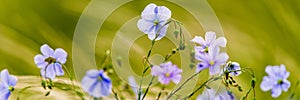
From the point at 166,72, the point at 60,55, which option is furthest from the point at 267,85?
the point at 60,55

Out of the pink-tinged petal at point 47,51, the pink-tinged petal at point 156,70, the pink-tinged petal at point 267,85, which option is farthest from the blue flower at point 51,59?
the pink-tinged petal at point 267,85

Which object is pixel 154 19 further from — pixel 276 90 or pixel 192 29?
pixel 192 29

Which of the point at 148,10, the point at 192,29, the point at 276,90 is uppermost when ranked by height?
the point at 192,29

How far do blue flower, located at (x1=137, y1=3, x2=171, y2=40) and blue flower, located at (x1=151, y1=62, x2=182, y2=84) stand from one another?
5 cm

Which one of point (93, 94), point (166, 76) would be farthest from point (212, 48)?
point (93, 94)

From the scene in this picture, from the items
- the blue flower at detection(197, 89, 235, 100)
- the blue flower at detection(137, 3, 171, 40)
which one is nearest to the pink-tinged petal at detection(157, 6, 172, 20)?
the blue flower at detection(137, 3, 171, 40)

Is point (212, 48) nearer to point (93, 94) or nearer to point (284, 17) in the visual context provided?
point (93, 94)

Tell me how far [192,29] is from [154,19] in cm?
77

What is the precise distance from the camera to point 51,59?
63cm

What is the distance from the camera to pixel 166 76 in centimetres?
63

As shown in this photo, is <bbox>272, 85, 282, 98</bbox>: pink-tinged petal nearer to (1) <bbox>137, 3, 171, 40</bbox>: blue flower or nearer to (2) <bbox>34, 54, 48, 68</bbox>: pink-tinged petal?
(1) <bbox>137, 3, 171, 40</bbox>: blue flower

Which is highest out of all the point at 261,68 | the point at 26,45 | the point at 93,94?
the point at 26,45

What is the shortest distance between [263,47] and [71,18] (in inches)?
18.7

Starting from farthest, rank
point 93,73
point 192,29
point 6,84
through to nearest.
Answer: point 192,29 < point 6,84 < point 93,73
